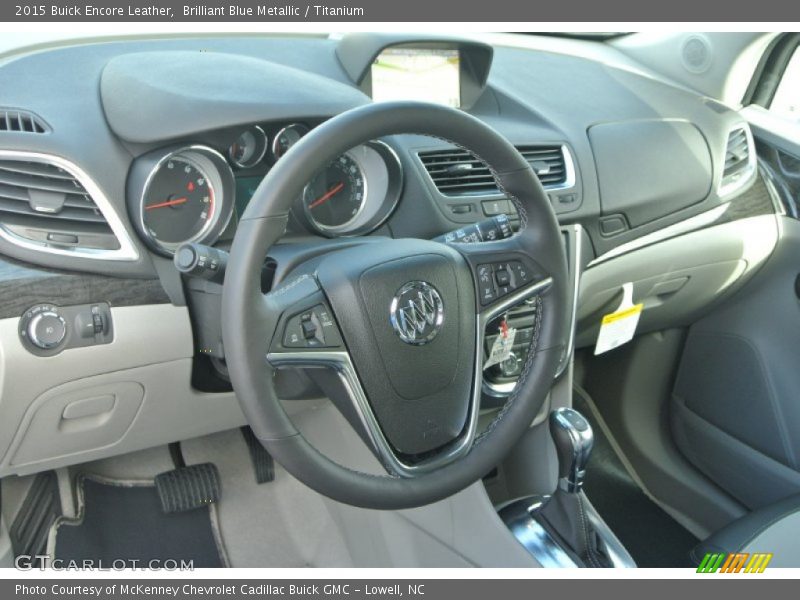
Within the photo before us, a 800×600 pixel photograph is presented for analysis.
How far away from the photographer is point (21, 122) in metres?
1.37

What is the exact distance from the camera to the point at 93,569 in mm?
1909

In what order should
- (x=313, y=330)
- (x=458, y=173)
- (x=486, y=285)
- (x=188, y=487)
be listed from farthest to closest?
(x=188, y=487) < (x=458, y=173) < (x=486, y=285) < (x=313, y=330)

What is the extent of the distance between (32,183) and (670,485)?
6.47ft

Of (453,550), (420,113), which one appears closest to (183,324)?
(420,113)

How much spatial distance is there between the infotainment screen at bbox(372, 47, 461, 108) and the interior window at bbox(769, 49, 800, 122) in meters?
1.04

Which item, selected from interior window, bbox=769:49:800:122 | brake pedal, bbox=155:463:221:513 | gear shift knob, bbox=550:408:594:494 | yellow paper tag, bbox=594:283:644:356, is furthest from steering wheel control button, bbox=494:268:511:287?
interior window, bbox=769:49:800:122

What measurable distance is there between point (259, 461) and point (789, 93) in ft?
5.95

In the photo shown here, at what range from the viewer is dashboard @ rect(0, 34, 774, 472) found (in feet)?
4.55

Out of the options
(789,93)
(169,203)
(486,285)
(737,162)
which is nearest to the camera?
(486,285)

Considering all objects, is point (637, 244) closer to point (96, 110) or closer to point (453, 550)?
point (453, 550)

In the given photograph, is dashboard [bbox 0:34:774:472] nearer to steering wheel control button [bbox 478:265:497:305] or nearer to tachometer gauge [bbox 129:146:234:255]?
tachometer gauge [bbox 129:146:234:255]

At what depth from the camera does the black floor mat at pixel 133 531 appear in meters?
1.94

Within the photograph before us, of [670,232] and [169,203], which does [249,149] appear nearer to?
[169,203]
